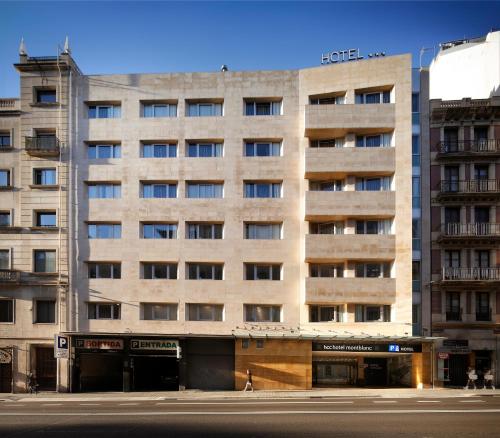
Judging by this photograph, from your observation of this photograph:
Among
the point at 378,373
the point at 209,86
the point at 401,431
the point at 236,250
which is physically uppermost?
the point at 209,86

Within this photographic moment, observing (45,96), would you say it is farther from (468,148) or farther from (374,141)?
(468,148)

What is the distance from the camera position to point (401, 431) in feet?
52.2

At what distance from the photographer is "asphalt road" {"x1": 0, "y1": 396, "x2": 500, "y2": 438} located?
1605 cm

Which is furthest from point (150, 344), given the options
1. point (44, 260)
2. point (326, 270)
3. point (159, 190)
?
point (326, 270)

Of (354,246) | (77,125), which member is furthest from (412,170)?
(77,125)

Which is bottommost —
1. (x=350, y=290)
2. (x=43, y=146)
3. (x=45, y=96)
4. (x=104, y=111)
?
(x=350, y=290)

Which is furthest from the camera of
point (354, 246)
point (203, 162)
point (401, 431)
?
point (203, 162)

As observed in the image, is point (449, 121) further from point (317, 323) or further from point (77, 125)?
point (77, 125)

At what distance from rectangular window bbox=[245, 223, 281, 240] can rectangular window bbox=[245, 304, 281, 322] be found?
5024mm

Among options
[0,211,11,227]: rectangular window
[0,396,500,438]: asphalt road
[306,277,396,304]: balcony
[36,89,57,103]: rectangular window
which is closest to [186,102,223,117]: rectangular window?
[36,89,57,103]: rectangular window

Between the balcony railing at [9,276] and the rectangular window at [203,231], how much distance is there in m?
12.7

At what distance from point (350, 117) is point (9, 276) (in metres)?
27.2

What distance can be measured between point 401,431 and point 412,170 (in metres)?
19.0

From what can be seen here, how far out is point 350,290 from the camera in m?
28.8
